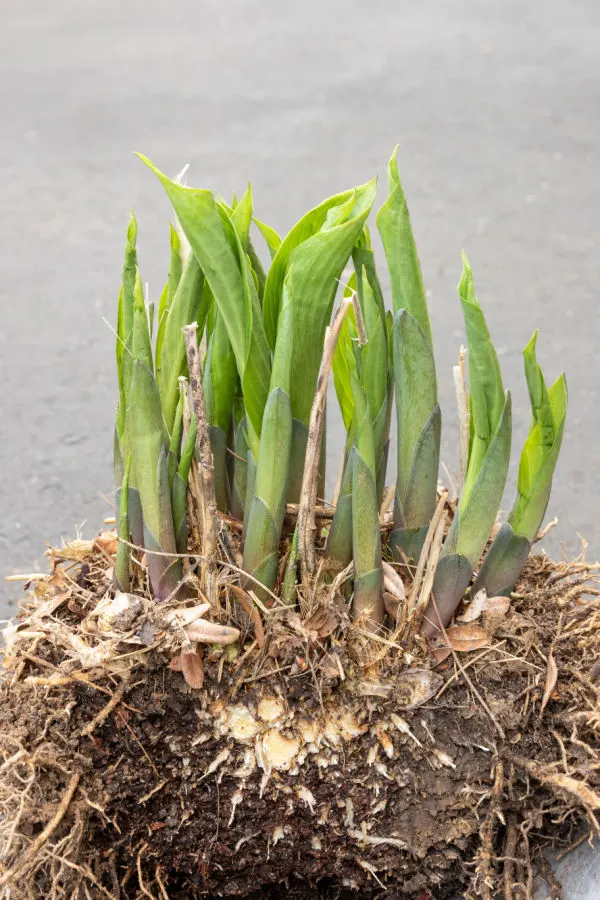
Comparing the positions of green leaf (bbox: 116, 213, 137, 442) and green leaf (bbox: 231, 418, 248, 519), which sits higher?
green leaf (bbox: 116, 213, 137, 442)

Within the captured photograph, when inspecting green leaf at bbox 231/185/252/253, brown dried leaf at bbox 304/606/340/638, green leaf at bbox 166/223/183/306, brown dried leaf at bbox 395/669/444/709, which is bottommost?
brown dried leaf at bbox 395/669/444/709

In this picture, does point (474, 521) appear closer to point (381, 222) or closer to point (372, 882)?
point (381, 222)

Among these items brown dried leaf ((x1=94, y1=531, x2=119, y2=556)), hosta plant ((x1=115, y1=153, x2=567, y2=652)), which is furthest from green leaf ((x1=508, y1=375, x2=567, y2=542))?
brown dried leaf ((x1=94, y1=531, x2=119, y2=556))

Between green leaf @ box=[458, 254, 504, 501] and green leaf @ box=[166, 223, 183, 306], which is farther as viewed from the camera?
green leaf @ box=[166, 223, 183, 306]

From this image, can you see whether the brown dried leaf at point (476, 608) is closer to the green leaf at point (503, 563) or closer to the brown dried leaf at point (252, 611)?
the green leaf at point (503, 563)

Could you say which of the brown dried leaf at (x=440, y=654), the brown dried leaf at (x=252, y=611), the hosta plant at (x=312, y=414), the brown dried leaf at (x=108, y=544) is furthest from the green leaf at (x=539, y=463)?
the brown dried leaf at (x=108, y=544)

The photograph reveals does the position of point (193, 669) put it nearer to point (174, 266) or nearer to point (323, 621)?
point (323, 621)

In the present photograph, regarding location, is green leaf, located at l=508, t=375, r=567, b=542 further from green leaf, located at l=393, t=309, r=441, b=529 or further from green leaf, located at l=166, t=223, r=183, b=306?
green leaf, located at l=166, t=223, r=183, b=306
